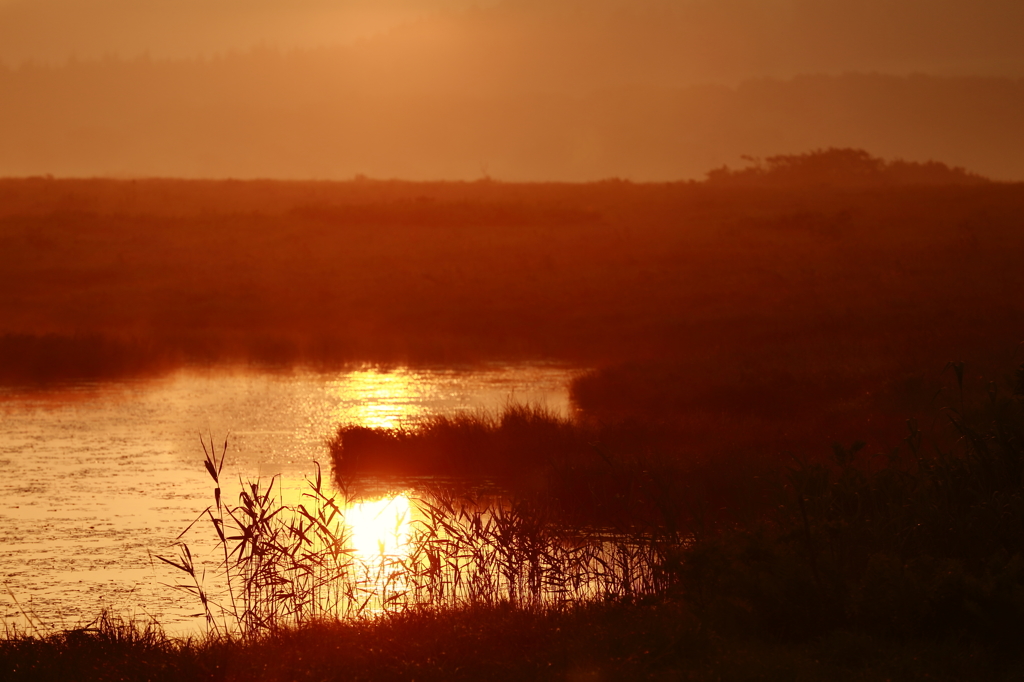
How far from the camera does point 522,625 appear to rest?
28.2 ft

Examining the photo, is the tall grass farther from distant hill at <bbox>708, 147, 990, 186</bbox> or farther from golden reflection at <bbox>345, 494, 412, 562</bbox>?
distant hill at <bbox>708, 147, 990, 186</bbox>

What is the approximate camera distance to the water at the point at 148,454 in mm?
11133

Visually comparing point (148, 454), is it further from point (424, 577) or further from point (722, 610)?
point (722, 610)

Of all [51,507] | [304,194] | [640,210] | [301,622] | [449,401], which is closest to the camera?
[301,622]

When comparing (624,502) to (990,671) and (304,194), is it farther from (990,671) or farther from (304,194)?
(304,194)

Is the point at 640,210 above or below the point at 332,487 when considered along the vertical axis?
above

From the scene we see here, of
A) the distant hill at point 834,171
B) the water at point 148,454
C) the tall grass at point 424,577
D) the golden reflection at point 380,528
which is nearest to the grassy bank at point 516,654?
the tall grass at point 424,577

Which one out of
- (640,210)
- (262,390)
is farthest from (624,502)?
(640,210)

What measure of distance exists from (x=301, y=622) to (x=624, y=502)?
3.20 m

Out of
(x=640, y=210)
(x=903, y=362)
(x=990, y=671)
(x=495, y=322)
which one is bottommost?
(x=990, y=671)

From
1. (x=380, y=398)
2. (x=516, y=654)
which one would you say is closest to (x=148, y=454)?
(x=380, y=398)

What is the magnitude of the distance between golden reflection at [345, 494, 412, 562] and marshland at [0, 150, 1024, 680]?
0.12 meters

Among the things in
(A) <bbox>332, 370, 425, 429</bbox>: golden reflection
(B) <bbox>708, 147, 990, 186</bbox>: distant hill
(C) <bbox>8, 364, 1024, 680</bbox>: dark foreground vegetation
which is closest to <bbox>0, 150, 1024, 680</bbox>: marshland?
(C) <bbox>8, 364, 1024, 680</bbox>: dark foreground vegetation

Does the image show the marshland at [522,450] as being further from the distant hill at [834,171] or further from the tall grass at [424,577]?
the distant hill at [834,171]
